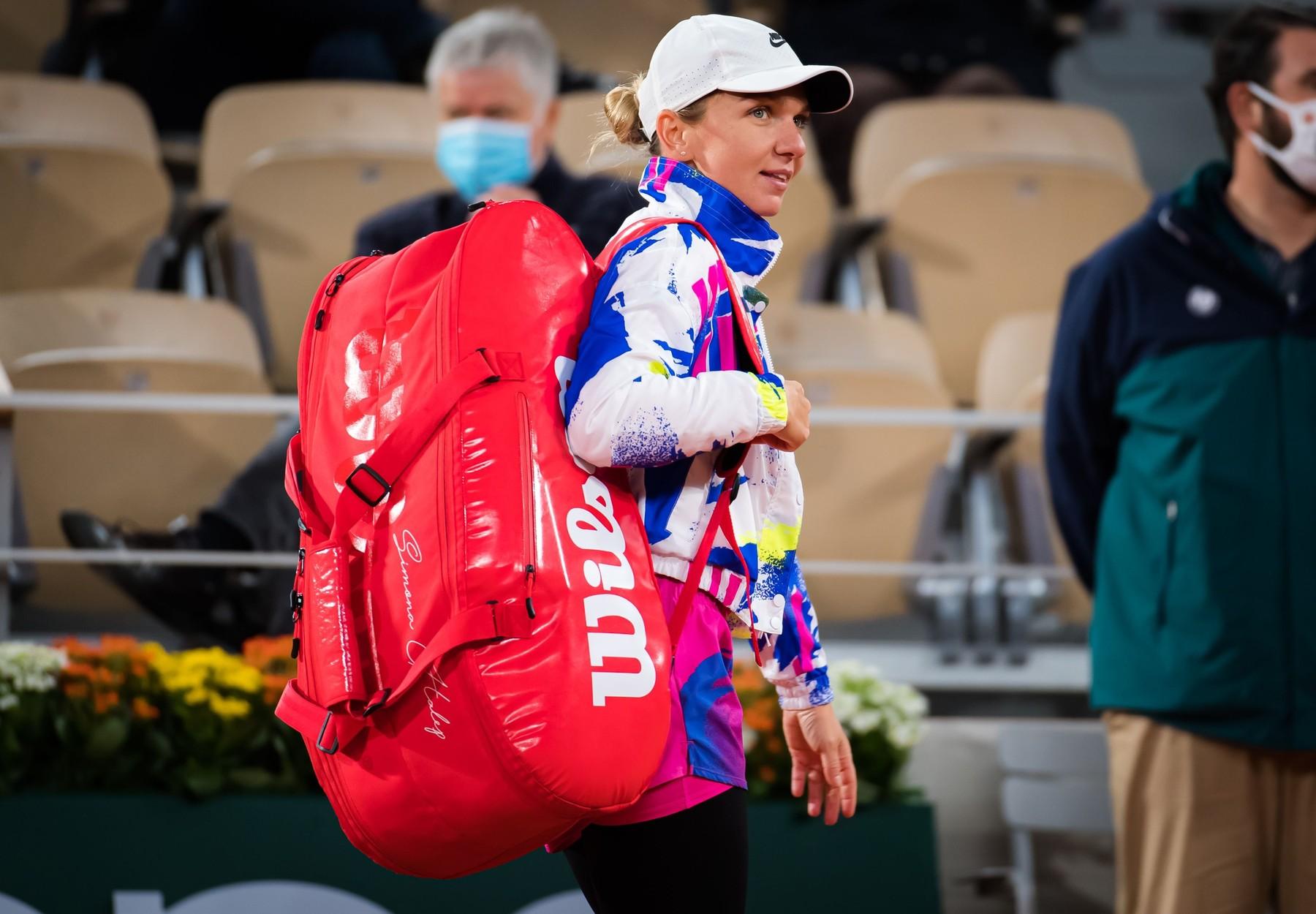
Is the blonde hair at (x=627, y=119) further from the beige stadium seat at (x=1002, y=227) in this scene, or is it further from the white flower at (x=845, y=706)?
the beige stadium seat at (x=1002, y=227)

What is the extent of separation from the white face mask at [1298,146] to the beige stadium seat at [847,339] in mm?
1277

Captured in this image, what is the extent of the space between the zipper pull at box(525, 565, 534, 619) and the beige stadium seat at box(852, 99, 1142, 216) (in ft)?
12.0

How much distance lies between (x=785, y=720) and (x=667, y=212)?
0.59 m

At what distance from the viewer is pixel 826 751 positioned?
1.66 m

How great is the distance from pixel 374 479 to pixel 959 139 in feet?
12.7

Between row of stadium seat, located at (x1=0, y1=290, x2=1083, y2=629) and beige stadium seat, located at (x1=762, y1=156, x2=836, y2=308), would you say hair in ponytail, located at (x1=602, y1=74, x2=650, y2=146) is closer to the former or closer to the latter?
row of stadium seat, located at (x1=0, y1=290, x2=1083, y2=629)

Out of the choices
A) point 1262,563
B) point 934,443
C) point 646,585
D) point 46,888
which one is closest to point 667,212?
point 646,585

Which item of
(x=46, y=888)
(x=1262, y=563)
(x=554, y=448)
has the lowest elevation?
(x=46, y=888)

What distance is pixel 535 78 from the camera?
3.26 m

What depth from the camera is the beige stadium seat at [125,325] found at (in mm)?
3500

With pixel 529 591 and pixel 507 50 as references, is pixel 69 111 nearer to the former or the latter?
pixel 507 50

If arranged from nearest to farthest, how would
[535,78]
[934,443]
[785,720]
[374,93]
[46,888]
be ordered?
[785,720] < [46,888] < [535,78] < [934,443] < [374,93]

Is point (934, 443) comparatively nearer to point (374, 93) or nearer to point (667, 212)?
point (667, 212)

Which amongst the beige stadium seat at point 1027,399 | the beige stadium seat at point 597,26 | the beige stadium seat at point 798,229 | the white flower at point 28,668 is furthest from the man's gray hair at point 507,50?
the beige stadium seat at point 597,26
